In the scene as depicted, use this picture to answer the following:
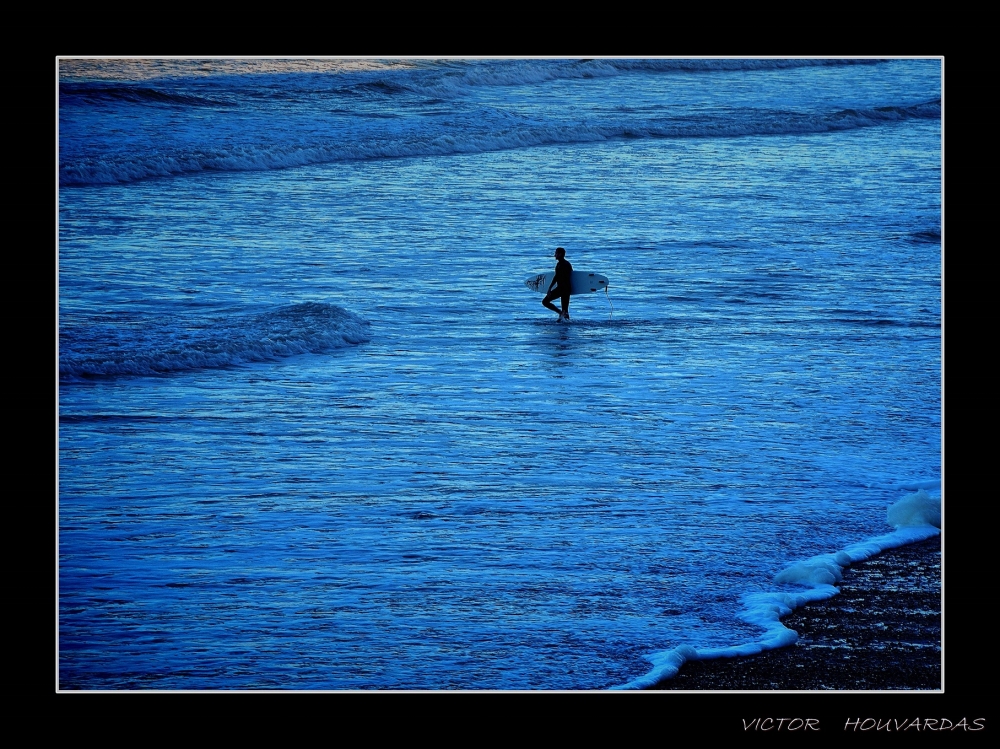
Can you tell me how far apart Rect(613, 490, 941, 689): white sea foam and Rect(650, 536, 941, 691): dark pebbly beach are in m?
0.05

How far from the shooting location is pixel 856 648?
18.3ft

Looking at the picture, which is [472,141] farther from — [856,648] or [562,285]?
[856,648]

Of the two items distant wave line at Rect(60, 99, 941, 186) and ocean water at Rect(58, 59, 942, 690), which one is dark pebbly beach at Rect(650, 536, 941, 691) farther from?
distant wave line at Rect(60, 99, 941, 186)

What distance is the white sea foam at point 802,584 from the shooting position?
5.52 m

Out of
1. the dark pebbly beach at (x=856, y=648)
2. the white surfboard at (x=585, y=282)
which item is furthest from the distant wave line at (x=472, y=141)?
the dark pebbly beach at (x=856, y=648)

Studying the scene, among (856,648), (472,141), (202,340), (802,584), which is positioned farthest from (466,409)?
(472,141)

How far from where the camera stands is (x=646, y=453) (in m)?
8.25

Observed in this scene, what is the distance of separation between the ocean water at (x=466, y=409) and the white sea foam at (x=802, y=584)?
0.02 meters

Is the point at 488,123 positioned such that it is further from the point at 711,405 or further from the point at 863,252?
the point at 711,405

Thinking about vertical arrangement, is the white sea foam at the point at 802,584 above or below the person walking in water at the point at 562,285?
below

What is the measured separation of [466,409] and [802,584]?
11.9 ft

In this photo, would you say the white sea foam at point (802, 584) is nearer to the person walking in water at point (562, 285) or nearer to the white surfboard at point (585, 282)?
the person walking in water at point (562, 285)

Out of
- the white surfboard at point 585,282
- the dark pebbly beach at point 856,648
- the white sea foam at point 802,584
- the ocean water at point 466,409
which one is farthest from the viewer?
the white surfboard at point 585,282
